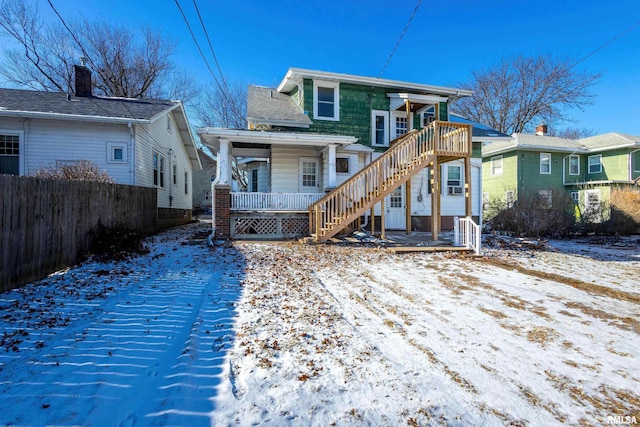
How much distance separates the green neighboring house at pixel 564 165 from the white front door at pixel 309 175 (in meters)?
13.7

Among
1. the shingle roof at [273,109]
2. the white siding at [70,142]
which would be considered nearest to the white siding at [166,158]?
the white siding at [70,142]

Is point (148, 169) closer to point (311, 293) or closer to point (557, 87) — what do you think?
point (311, 293)

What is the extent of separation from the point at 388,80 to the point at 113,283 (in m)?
12.5

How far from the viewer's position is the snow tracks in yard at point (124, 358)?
219 cm

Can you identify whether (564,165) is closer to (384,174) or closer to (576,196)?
(576,196)

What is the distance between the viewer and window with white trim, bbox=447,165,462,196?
14.9 metres

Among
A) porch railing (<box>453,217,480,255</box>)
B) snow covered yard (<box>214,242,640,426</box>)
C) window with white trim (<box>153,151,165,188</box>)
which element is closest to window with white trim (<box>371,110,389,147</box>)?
porch railing (<box>453,217,480,255</box>)

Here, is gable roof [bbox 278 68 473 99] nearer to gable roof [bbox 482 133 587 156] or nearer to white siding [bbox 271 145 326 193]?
white siding [bbox 271 145 326 193]

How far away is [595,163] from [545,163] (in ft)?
13.1

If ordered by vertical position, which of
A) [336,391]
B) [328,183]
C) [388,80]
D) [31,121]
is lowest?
[336,391]

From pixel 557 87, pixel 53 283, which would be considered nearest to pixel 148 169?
pixel 53 283

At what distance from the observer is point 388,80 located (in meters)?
13.6

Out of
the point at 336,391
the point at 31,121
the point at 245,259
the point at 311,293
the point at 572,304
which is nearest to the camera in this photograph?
the point at 336,391

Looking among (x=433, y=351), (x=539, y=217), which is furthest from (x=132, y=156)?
(x=539, y=217)
